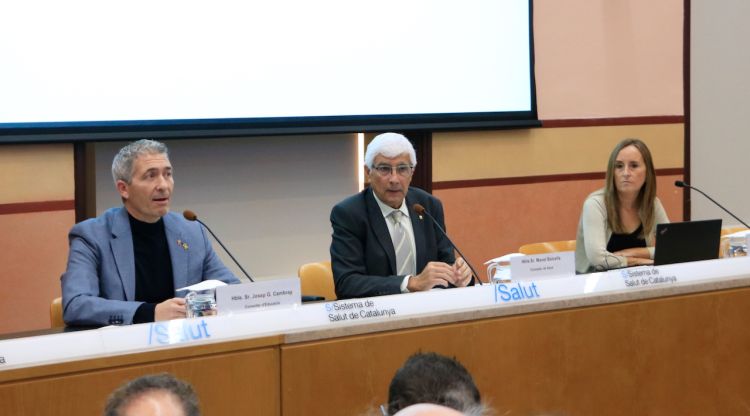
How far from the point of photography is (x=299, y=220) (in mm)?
5043

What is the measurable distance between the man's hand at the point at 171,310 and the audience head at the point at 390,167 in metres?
1.00

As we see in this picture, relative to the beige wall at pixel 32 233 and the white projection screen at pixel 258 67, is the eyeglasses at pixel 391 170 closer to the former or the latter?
the white projection screen at pixel 258 67

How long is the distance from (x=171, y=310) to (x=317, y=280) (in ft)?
3.27

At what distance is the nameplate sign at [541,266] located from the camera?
10.1 feet

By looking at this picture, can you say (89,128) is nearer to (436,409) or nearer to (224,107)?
(224,107)

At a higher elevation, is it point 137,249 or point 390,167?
point 390,167

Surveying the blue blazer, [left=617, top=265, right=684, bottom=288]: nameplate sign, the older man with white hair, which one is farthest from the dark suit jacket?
[left=617, top=265, right=684, bottom=288]: nameplate sign

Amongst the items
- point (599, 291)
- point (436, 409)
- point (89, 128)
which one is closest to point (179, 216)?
point (89, 128)

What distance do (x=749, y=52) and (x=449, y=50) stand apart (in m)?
2.21

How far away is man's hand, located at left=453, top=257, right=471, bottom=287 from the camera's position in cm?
328

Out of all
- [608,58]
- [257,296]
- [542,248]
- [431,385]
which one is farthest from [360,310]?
[608,58]

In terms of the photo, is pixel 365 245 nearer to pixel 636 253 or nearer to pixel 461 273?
pixel 461 273

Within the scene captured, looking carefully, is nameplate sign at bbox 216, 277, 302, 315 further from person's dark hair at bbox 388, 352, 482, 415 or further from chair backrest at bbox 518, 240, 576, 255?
Answer: chair backrest at bbox 518, 240, 576, 255

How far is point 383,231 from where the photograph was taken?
11.7ft
